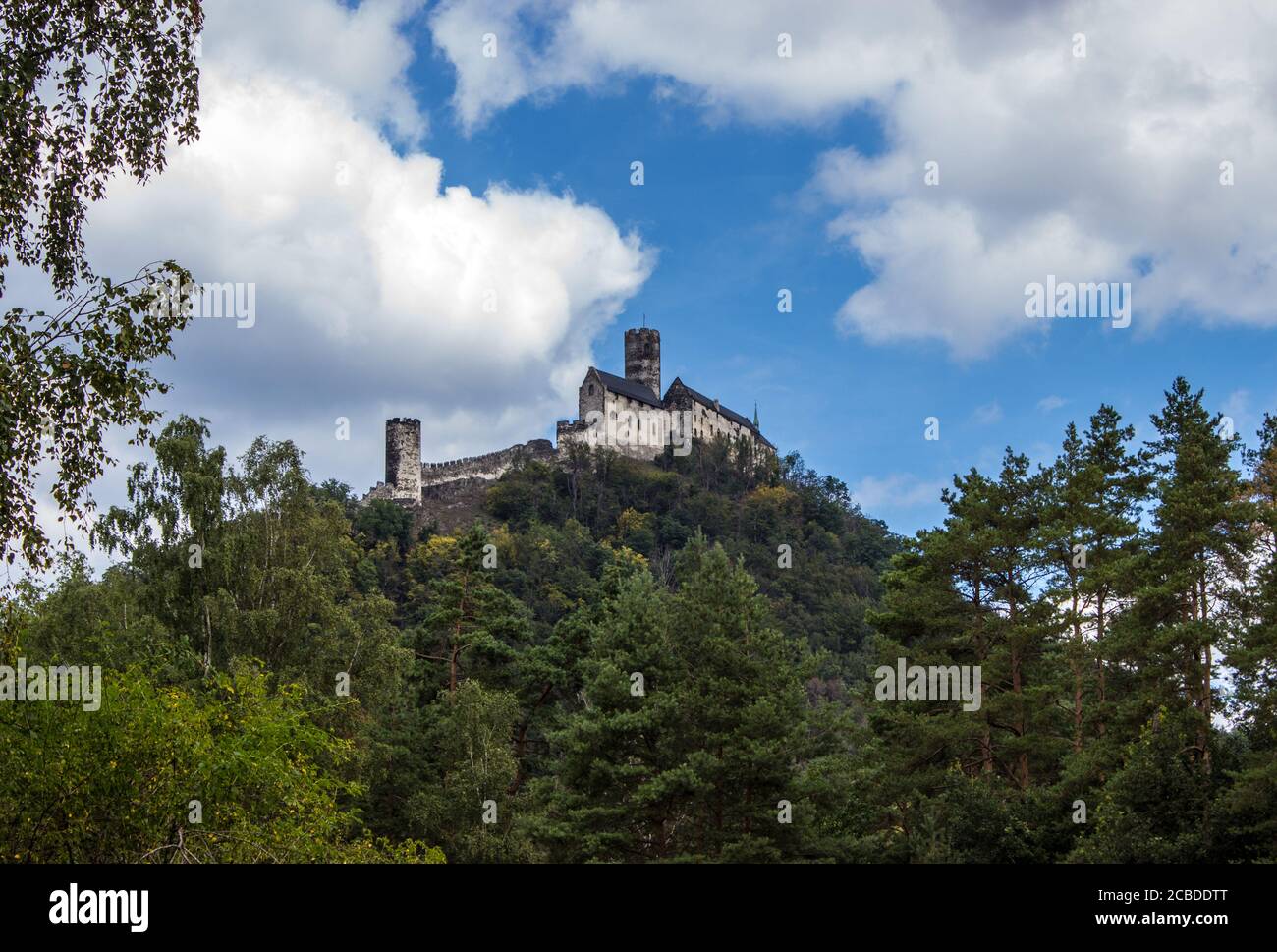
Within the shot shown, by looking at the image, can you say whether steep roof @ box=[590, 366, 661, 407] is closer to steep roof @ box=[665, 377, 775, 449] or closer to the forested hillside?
steep roof @ box=[665, 377, 775, 449]

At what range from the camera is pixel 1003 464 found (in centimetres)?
3431

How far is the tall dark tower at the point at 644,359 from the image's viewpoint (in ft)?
429

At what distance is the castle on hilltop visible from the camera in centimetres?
11456

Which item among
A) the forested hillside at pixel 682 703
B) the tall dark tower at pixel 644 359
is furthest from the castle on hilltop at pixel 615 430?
the forested hillside at pixel 682 703

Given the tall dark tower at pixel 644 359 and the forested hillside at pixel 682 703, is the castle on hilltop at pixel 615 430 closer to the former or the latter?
the tall dark tower at pixel 644 359

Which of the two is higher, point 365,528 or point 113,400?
point 365,528

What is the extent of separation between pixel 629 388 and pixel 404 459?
24.6 metres

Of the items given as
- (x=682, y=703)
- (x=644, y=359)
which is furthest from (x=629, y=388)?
(x=682, y=703)

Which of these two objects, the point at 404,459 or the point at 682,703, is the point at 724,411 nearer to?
the point at 404,459

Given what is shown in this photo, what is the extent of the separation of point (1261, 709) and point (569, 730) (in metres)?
16.0

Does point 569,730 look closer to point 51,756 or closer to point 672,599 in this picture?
point 672,599

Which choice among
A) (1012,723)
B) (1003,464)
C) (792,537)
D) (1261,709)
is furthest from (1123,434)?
(792,537)
